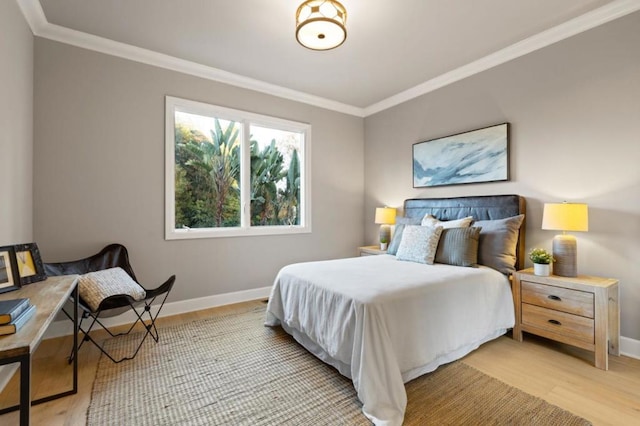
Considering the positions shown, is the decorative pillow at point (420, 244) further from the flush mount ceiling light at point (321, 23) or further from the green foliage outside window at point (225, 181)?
the flush mount ceiling light at point (321, 23)

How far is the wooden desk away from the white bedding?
1.42 meters

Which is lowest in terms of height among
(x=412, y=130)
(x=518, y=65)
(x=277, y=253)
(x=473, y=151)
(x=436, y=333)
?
(x=436, y=333)

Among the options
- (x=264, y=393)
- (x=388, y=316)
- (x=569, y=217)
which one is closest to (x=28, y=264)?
(x=264, y=393)

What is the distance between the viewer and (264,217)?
406cm

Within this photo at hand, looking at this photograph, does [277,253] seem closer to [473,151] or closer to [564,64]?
[473,151]

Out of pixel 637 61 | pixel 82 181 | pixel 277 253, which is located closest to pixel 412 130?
pixel 637 61

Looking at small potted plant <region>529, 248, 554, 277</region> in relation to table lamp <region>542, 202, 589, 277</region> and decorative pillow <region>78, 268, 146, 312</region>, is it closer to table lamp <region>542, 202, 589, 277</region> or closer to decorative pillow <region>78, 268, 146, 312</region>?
table lamp <region>542, 202, 589, 277</region>

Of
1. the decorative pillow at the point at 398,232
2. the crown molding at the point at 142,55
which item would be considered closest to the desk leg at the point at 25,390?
the crown molding at the point at 142,55

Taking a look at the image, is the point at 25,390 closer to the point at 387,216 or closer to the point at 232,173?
the point at 232,173

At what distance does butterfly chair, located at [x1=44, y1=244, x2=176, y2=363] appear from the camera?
221 cm

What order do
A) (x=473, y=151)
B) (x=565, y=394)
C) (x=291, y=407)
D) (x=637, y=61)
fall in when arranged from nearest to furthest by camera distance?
(x=291, y=407)
(x=565, y=394)
(x=637, y=61)
(x=473, y=151)

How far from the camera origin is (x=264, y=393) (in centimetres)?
191

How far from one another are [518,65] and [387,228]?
2326 mm

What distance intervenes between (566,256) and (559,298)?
350mm
